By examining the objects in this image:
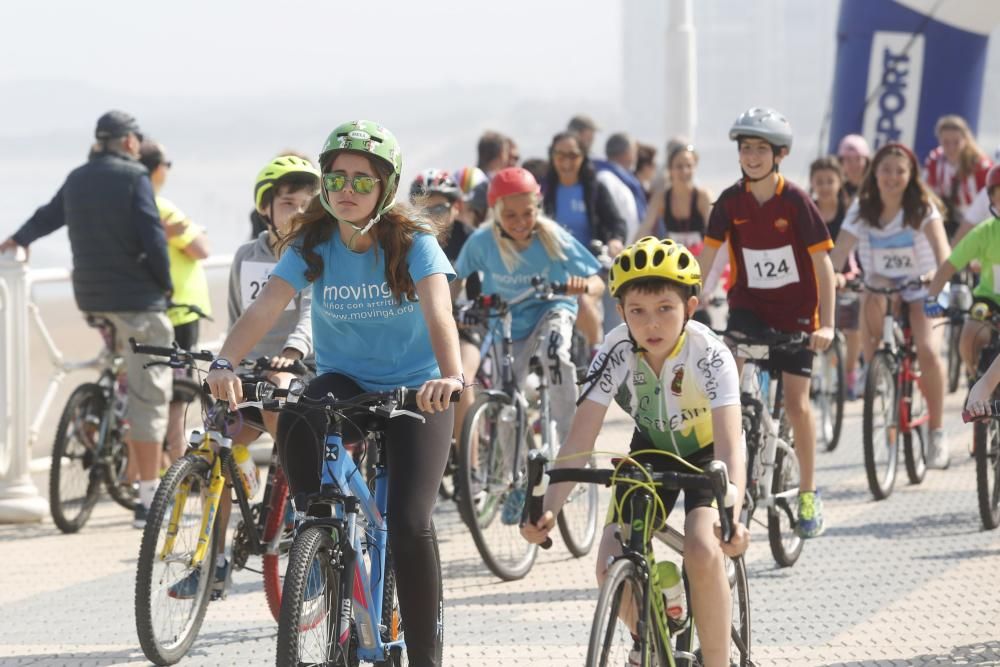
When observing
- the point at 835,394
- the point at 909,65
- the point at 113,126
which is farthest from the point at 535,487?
the point at 909,65

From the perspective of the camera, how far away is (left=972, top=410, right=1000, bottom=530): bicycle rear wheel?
8.78m

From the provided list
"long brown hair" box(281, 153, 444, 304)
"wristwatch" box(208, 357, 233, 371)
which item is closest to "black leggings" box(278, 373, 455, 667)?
"wristwatch" box(208, 357, 233, 371)

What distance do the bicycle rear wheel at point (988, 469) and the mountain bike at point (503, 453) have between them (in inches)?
84.1

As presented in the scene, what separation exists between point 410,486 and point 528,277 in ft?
11.7

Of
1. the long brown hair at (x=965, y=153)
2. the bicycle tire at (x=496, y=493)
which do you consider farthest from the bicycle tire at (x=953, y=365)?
the bicycle tire at (x=496, y=493)

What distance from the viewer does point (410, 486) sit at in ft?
16.6

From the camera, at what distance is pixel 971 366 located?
9.75 m

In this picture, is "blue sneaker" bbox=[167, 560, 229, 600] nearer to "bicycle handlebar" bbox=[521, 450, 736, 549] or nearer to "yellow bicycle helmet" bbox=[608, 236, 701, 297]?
"bicycle handlebar" bbox=[521, 450, 736, 549]

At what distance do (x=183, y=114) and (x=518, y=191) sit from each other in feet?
544

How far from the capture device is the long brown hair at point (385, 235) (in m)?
5.18

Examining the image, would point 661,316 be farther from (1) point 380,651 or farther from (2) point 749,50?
(2) point 749,50

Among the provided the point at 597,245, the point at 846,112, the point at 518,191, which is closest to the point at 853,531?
the point at 597,245

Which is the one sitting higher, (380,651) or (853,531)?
(380,651)

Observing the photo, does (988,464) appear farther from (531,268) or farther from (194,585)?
(194,585)
